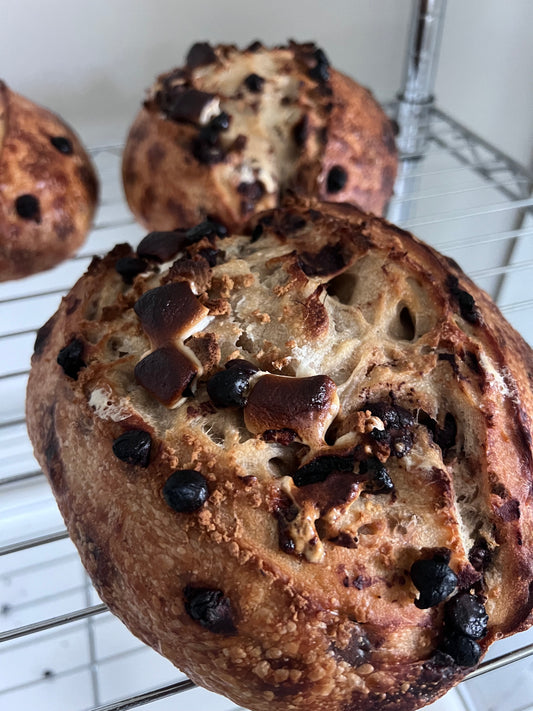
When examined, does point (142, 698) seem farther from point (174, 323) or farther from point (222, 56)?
point (222, 56)

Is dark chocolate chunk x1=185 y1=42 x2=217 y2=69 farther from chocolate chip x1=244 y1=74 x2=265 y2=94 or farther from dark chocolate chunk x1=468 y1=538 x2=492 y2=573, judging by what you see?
dark chocolate chunk x1=468 y1=538 x2=492 y2=573

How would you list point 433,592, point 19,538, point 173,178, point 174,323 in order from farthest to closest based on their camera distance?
point 19,538
point 173,178
point 174,323
point 433,592

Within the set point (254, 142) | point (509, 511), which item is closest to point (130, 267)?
point (254, 142)

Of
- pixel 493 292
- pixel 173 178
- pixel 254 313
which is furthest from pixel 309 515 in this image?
pixel 493 292

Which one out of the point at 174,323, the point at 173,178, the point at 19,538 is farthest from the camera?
the point at 19,538

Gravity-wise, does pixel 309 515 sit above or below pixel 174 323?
below

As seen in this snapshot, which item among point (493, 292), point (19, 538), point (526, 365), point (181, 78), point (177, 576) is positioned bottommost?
point (19, 538)

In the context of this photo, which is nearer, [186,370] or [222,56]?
[186,370]

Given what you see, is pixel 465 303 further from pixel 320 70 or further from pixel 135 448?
pixel 320 70

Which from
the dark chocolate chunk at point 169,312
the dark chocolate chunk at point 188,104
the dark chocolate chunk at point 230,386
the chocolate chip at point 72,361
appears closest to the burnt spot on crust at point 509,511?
the dark chocolate chunk at point 230,386
